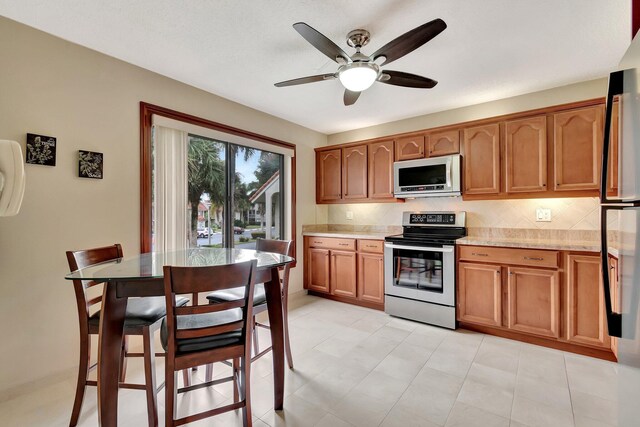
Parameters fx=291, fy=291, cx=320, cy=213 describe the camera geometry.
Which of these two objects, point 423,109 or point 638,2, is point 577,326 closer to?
point 638,2

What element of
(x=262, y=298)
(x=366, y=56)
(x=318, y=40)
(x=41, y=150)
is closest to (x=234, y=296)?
(x=262, y=298)

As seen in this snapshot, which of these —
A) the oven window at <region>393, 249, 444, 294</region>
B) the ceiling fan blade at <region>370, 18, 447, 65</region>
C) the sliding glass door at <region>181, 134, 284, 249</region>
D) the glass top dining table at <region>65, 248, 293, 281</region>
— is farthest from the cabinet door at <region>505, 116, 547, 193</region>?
the sliding glass door at <region>181, 134, 284, 249</region>

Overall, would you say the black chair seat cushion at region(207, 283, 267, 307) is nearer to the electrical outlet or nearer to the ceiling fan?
the ceiling fan

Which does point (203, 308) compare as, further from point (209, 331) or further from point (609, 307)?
point (609, 307)

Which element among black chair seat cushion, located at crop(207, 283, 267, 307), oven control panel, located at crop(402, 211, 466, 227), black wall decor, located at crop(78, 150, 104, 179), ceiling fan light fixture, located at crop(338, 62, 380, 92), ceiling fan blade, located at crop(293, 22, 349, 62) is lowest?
black chair seat cushion, located at crop(207, 283, 267, 307)

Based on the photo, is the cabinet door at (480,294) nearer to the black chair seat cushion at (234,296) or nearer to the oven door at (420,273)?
the oven door at (420,273)

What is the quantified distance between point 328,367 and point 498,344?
164 centimetres

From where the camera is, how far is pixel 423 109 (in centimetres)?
358

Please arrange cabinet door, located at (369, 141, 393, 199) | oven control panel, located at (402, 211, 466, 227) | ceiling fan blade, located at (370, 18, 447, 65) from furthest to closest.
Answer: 1. cabinet door, located at (369, 141, 393, 199)
2. oven control panel, located at (402, 211, 466, 227)
3. ceiling fan blade, located at (370, 18, 447, 65)

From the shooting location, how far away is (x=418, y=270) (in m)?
3.24

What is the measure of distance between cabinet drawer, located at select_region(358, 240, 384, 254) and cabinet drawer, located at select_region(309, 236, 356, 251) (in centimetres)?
10

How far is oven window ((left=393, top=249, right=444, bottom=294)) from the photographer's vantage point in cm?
312

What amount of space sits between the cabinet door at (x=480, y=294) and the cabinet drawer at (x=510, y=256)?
8 cm

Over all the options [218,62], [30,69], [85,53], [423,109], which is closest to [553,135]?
[423,109]
